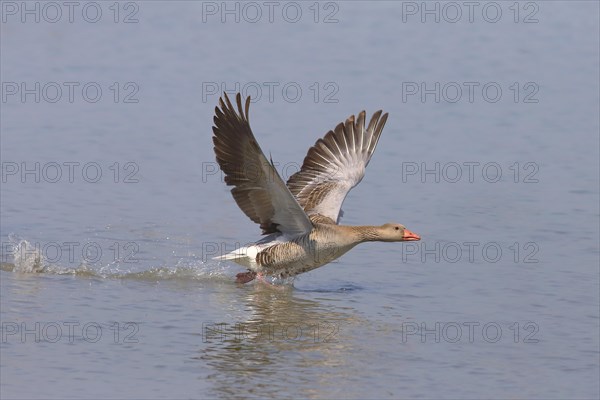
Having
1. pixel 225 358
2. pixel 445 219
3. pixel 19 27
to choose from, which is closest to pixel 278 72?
pixel 19 27

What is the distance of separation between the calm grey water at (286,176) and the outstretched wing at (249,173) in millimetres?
773

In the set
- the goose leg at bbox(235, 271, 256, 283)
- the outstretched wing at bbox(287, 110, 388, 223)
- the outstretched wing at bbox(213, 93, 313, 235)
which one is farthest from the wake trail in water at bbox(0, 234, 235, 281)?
the outstretched wing at bbox(287, 110, 388, 223)

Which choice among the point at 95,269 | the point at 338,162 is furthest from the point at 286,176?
the point at 95,269

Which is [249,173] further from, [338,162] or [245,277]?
[338,162]

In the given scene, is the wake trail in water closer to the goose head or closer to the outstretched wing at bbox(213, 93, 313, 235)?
the outstretched wing at bbox(213, 93, 313, 235)

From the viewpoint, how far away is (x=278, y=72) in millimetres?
19266

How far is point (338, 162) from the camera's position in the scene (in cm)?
1256

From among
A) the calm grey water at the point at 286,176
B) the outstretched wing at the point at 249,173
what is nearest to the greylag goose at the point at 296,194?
the outstretched wing at the point at 249,173

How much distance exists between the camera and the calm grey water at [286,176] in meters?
9.00

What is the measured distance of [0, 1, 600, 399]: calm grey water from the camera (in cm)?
900

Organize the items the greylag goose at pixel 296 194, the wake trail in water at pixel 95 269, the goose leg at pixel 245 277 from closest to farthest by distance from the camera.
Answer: the greylag goose at pixel 296 194
the wake trail in water at pixel 95 269
the goose leg at pixel 245 277

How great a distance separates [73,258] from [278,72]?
8.11 metres

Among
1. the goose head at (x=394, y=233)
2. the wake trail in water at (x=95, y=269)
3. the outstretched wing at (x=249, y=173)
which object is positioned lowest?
the wake trail in water at (x=95, y=269)

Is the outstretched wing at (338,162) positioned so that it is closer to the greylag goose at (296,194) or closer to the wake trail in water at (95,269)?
the greylag goose at (296,194)
